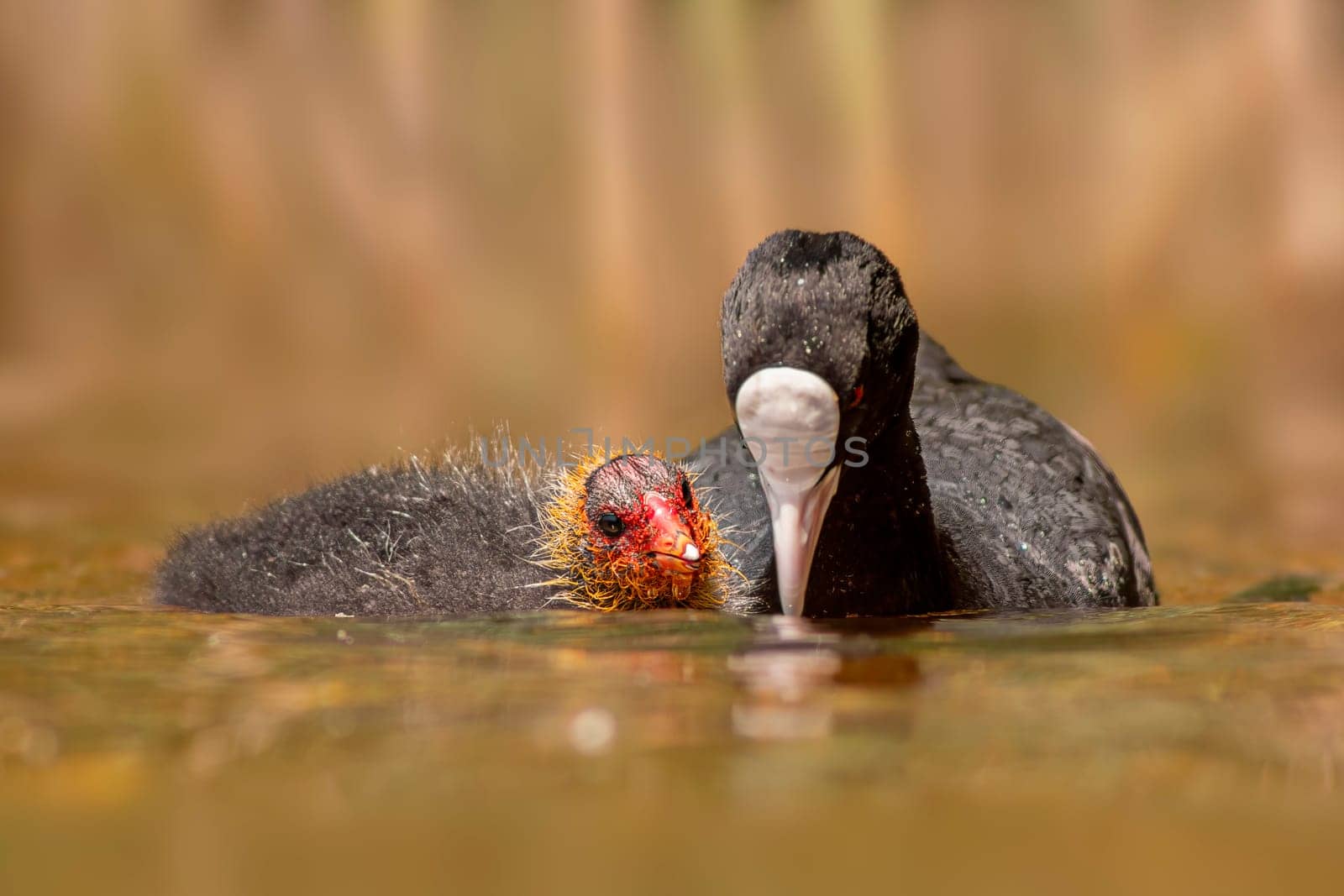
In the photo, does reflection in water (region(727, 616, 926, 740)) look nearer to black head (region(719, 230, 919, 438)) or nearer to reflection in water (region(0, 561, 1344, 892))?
reflection in water (region(0, 561, 1344, 892))

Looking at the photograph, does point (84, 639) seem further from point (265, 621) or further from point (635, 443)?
point (635, 443)

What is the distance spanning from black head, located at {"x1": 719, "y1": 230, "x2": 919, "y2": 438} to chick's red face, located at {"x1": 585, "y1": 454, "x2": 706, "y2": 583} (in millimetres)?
488

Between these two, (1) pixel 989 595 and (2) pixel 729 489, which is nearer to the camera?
(1) pixel 989 595

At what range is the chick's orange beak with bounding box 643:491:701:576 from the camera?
3.09m

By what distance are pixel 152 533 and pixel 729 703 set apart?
3.61 meters

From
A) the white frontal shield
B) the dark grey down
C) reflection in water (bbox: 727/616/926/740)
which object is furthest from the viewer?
the dark grey down

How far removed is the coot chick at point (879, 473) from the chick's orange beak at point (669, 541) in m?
0.17

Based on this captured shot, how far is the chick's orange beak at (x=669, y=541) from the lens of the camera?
3.09 metres

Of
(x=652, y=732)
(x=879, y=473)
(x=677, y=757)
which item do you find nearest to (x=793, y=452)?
(x=879, y=473)

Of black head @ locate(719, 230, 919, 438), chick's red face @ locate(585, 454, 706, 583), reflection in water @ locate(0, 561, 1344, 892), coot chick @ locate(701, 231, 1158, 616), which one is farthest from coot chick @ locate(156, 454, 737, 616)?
black head @ locate(719, 230, 919, 438)

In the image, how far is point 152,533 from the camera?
202 inches

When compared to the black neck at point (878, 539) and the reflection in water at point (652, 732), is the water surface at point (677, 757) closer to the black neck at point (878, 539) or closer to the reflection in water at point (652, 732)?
the reflection in water at point (652, 732)

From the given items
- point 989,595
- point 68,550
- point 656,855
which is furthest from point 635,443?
point 68,550

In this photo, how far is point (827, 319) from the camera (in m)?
2.62
